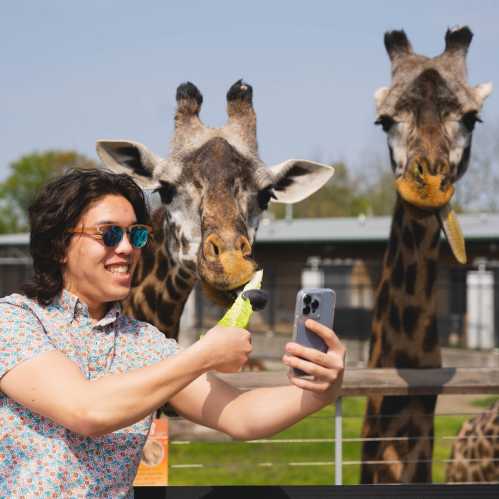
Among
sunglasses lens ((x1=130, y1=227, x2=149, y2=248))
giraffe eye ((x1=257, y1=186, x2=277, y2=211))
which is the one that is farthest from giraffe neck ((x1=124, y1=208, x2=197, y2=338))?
sunglasses lens ((x1=130, y1=227, x2=149, y2=248))

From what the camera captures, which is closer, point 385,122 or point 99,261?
point 99,261

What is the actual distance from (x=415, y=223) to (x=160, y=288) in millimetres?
1479

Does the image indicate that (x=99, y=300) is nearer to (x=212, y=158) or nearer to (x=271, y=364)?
(x=212, y=158)

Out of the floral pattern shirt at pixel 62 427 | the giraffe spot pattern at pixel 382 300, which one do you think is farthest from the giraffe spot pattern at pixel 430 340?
the floral pattern shirt at pixel 62 427

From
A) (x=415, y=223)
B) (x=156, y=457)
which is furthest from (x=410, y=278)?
(x=156, y=457)

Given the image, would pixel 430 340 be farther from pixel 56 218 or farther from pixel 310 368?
pixel 56 218

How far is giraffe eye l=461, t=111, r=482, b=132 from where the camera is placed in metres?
4.46

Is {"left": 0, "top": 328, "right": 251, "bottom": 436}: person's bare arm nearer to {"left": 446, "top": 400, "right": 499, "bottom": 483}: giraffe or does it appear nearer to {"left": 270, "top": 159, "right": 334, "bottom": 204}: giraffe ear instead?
{"left": 270, "top": 159, "right": 334, "bottom": 204}: giraffe ear

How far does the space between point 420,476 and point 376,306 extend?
3.34 ft

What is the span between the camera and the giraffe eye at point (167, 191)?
4.27 meters

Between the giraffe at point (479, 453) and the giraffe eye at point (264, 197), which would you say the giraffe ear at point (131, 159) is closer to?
the giraffe eye at point (264, 197)

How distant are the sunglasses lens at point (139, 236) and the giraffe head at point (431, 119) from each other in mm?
1931

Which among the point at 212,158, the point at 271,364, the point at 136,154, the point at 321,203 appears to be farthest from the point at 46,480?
the point at 321,203

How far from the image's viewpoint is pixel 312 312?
2.27m
